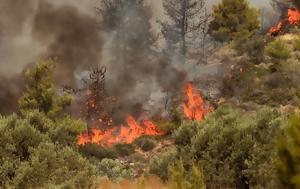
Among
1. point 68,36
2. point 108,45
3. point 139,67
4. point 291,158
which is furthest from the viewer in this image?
point 68,36

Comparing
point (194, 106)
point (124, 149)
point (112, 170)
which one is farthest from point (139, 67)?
point (112, 170)

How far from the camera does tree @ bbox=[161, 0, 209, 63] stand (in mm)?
59375

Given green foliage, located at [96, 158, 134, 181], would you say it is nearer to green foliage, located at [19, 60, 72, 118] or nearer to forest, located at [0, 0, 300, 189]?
forest, located at [0, 0, 300, 189]

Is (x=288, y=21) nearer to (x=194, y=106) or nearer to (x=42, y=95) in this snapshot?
(x=194, y=106)

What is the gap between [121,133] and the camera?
152 ft

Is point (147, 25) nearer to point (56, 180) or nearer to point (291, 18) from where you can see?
point (291, 18)

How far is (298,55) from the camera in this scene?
159ft

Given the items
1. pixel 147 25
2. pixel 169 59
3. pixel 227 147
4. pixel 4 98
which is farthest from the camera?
pixel 147 25

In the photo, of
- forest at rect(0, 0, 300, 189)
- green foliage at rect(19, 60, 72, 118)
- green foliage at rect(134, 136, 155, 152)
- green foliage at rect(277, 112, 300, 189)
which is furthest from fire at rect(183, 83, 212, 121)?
green foliage at rect(277, 112, 300, 189)

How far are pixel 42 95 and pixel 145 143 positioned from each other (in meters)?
9.91

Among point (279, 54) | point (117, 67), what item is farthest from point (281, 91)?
point (117, 67)

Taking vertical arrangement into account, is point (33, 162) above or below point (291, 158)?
above

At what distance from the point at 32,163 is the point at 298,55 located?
129 feet

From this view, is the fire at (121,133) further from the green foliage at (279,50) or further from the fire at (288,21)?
the fire at (288,21)
